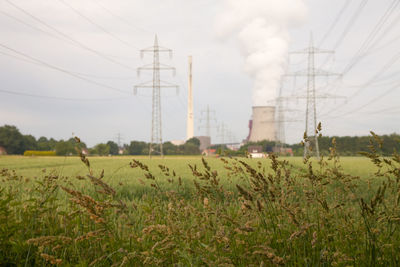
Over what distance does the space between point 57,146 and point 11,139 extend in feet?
33.6

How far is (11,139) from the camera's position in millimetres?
70188

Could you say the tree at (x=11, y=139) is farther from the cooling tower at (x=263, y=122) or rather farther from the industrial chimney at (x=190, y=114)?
the cooling tower at (x=263, y=122)

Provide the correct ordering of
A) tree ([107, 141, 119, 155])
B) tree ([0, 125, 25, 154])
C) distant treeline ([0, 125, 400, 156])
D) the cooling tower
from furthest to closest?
tree ([107, 141, 119, 155])
tree ([0, 125, 25, 154])
distant treeline ([0, 125, 400, 156])
the cooling tower

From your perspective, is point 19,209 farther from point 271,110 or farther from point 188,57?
point 188,57

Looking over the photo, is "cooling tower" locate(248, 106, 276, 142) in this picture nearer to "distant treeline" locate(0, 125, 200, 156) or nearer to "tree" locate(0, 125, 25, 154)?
"distant treeline" locate(0, 125, 200, 156)

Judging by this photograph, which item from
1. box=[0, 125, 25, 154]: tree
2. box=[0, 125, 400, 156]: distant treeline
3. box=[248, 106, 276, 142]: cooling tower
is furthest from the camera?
box=[0, 125, 25, 154]: tree

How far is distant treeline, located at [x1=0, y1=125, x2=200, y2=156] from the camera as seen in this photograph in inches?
2731

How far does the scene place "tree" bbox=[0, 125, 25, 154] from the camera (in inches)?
A: 2719

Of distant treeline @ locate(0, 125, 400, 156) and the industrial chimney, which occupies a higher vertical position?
the industrial chimney

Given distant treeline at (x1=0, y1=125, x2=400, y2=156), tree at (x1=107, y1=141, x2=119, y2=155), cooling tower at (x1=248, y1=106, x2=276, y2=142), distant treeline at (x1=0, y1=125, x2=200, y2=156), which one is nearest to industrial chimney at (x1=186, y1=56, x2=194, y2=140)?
distant treeline at (x1=0, y1=125, x2=200, y2=156)

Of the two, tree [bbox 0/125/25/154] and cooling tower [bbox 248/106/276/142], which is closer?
cooling tower [bbox 248/106/276/142]

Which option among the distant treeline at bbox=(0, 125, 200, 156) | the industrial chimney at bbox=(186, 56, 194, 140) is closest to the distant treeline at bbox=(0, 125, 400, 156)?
the distant treeline at bbox=(0, 125, 200, 156)

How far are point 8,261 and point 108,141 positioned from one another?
96.8 meters

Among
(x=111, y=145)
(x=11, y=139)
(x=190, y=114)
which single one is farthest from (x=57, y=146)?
(x=190, y=114)
